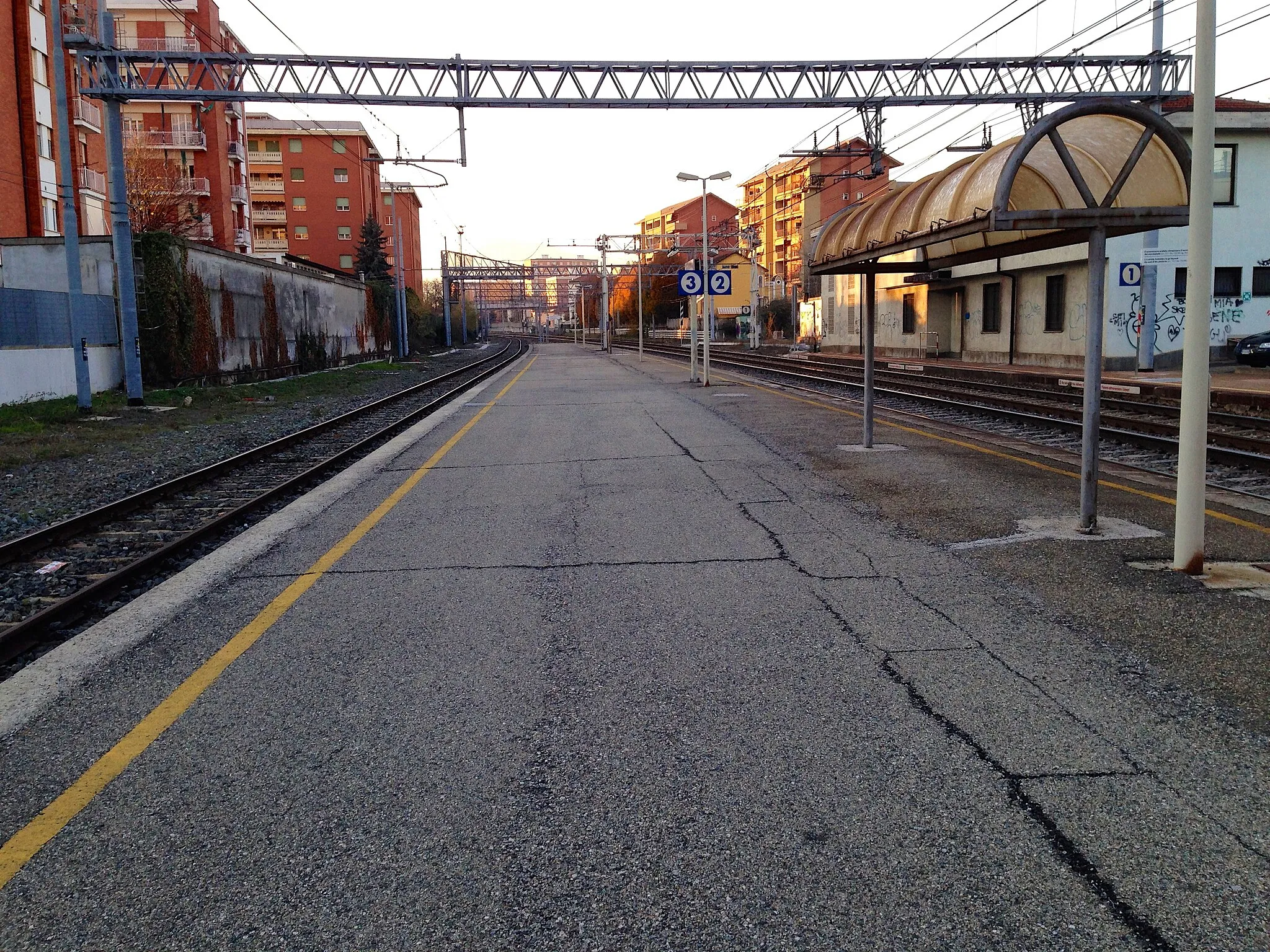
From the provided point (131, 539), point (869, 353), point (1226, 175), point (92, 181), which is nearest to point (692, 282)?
point (869, 353)

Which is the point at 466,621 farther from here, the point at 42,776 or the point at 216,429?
the point at 216,429

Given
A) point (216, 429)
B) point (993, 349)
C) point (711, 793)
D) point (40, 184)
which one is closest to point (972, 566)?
point (711, 793)

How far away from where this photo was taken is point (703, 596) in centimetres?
584

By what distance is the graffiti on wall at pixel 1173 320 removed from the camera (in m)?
28.2

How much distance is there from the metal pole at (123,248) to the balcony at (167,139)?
3927 centimetres

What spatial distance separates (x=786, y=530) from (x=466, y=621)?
306 cm

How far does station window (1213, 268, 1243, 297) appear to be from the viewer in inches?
1125

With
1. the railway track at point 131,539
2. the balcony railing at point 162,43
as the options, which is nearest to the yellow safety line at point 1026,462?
the railway track at point 131,539

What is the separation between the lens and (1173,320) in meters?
28.3

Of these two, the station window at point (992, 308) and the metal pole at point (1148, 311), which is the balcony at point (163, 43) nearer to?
the station window at point (992, 308)

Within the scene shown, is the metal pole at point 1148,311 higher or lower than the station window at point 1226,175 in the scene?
lower

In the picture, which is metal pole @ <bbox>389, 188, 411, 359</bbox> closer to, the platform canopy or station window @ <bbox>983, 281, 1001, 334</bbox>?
station window @ <bbox>983, 281, 1001, 334</bbox>

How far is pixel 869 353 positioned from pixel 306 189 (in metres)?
84.6

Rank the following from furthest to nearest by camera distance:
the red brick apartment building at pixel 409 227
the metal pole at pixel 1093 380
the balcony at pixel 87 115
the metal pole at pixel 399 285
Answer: the red brick apartment building at pixel 409 227 → the metal pole at pixel 399 285 → the balcony at pixel 87 115 → the metal pole at pixel 1093 380
